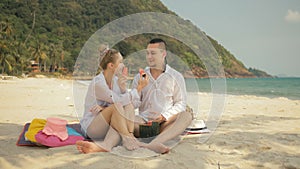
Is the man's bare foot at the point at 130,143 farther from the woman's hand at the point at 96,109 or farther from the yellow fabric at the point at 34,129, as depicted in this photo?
the yellow fabric at the point at 34,129

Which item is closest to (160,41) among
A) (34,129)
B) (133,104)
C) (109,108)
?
(133,104)

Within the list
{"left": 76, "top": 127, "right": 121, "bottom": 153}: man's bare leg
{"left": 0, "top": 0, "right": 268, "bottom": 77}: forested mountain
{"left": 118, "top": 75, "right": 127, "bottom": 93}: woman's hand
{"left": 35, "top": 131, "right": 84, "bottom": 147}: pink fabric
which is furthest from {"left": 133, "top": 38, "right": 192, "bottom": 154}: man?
{"left": 0, "top": 0, "right": 268, "bottom": 77}: forested mountain

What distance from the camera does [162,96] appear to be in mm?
3549

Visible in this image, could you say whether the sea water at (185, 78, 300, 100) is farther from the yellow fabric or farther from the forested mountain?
the forested mountain

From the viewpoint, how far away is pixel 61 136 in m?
3.39

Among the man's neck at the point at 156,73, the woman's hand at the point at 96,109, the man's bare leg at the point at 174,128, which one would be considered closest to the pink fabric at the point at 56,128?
the woman's hand at the point at 96,109

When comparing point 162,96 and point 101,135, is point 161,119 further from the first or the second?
point 101,135

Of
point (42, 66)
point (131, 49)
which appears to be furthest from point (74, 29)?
point (131, 49)

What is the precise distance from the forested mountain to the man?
1254 inches

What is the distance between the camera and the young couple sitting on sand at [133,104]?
310cm

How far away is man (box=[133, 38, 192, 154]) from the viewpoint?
3.38 metres

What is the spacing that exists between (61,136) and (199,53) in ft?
6.60

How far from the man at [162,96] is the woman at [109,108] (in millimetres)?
271

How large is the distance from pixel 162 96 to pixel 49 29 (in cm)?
6103
